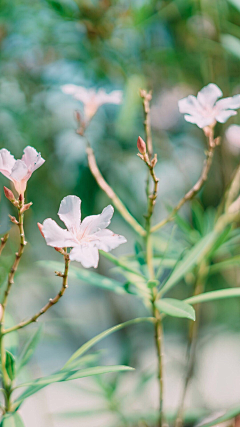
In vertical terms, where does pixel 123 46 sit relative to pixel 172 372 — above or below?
above

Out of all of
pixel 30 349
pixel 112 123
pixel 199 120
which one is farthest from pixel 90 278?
pixel 112 123

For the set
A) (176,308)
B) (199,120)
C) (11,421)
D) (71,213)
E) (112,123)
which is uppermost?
(112,123)

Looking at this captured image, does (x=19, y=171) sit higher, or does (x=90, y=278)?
(x=19, y=171)

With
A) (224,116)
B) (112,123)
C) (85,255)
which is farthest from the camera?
(112,123)

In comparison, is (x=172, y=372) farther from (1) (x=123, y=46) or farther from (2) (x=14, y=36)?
(2) (x=14, y=36)

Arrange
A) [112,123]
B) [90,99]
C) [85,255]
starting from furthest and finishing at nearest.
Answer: [112,123], [90,99], [85,255]

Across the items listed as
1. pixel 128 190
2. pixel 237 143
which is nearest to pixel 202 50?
pixel 128 190

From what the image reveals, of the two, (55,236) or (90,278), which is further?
(90,278)

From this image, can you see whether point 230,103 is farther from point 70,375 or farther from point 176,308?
point 70,375
